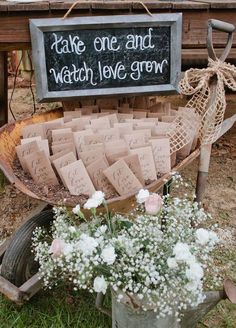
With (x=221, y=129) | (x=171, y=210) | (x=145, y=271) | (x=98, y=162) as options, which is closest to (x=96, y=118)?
(x=98, y=162)

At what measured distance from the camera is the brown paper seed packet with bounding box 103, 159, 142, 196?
1.84 metres

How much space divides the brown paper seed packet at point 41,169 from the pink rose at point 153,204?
507mm

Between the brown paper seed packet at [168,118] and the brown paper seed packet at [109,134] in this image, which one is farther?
the brown paper seed packet at [168,118]

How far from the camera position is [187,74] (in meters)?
2.12

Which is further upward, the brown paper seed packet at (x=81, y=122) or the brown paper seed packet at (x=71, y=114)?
the brown paper seed packet at (x=71, y=114)

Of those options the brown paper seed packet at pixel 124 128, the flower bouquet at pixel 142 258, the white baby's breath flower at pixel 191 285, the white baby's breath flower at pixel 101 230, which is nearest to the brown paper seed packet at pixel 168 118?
the brown paper seed packet at pixel 124 128

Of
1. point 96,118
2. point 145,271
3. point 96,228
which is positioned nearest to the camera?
point 145,271

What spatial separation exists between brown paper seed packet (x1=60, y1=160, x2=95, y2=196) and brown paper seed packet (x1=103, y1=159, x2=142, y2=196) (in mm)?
85

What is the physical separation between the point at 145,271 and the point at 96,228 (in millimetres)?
234

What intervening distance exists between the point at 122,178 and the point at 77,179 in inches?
6.9

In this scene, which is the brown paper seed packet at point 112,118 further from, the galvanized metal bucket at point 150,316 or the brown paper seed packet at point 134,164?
the galvanized metal bucket at point 150,316

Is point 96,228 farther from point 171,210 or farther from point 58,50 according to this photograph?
point 58,50

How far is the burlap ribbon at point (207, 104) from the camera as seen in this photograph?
2.02 meters

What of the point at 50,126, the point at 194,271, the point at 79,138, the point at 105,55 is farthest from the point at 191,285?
the point at 105,55
